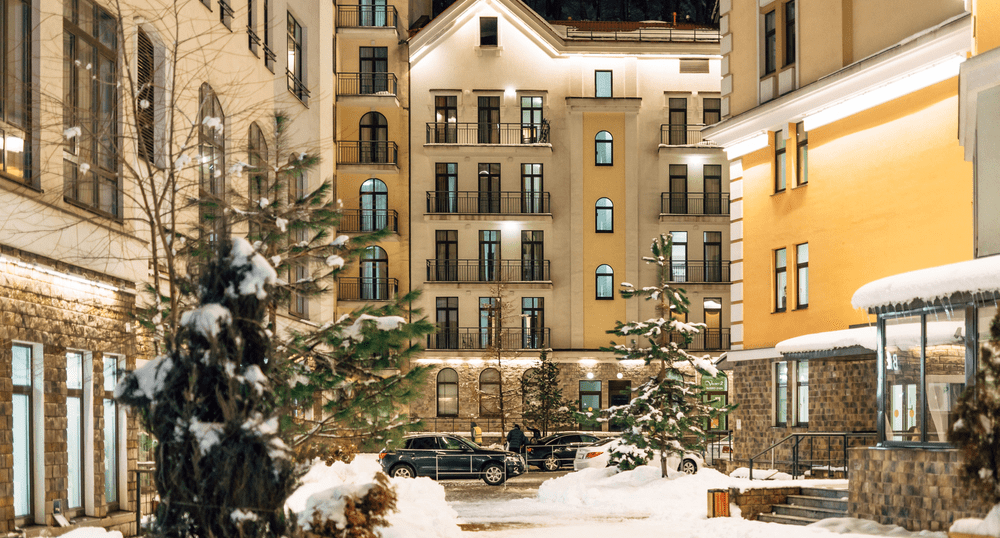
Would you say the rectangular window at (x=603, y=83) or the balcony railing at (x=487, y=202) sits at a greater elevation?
the rectangular window at (x=603, y=83)

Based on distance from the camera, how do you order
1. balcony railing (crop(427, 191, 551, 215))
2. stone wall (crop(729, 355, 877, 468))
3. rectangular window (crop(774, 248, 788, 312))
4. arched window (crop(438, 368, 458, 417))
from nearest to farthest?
stone wall (crop(729, 355, 877, 468)), rectangular window (crop(774, 248, 788, 312)), arched window (crop(438, 368, 458, 417)), balcony railing (crop(427, 191, 551, 215))

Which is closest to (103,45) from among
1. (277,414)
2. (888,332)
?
(277,414)

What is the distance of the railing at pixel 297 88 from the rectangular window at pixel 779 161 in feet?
42.6

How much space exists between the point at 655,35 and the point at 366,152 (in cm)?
1580

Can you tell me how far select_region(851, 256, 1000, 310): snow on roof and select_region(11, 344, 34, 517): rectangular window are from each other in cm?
1261

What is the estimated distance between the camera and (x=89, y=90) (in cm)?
1609

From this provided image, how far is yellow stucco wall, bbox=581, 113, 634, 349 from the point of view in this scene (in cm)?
5072

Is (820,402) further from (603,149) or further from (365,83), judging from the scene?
(365,83)

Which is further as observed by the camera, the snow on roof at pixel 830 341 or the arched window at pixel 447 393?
the arched window at pixel 447 393

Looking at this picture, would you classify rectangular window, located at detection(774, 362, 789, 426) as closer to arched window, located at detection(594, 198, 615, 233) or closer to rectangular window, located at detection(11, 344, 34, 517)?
rectangular window, located at detection(11, 344, 34, 517)

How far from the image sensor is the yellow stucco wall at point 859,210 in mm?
21750

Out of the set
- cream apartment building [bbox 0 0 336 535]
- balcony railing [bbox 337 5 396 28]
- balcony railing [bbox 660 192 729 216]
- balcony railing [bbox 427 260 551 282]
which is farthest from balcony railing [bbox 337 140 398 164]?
cream apartment building [bbox 0 0 336 535]

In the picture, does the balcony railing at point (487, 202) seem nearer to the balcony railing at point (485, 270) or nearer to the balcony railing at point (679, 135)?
the balcony railing at point (485, 270)

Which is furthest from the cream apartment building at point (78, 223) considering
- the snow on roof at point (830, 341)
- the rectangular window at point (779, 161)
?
the rectangular window at point (779, 161)
